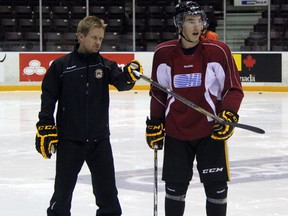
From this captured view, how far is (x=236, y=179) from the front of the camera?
4695 mm

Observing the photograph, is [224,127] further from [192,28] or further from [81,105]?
[81,105]

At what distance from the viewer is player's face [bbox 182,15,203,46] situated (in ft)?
9.77

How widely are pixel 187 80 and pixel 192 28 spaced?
0.22 meters

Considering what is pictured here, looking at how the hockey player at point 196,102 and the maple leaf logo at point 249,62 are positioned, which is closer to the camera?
the hockey player at point 196,102

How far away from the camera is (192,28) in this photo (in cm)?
298

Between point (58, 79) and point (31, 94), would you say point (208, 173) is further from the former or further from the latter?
point (31, 94)

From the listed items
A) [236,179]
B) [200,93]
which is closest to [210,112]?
[200,93]

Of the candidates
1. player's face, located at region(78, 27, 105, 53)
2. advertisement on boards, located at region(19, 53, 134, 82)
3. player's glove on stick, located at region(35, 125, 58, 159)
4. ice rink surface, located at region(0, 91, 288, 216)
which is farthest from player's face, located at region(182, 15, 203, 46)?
advertisement on boards, located at region(19, 53, 134, 82)

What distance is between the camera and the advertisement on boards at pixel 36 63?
43.2 feet

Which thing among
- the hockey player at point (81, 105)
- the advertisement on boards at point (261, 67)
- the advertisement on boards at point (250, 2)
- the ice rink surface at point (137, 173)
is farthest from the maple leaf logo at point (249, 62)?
the hockey player at point (81, 105)

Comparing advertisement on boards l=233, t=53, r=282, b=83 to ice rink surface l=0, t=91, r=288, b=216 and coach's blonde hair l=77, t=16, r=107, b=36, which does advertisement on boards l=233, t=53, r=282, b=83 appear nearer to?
ice rink surface l=0, t=91, r=288, b=216

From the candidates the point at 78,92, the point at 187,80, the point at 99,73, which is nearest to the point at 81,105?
the point at 78,92

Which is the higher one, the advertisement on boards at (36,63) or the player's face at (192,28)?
the player's face at (192,28)

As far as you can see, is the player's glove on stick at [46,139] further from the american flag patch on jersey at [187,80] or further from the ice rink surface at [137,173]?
the ice rink surface at [137,173]
